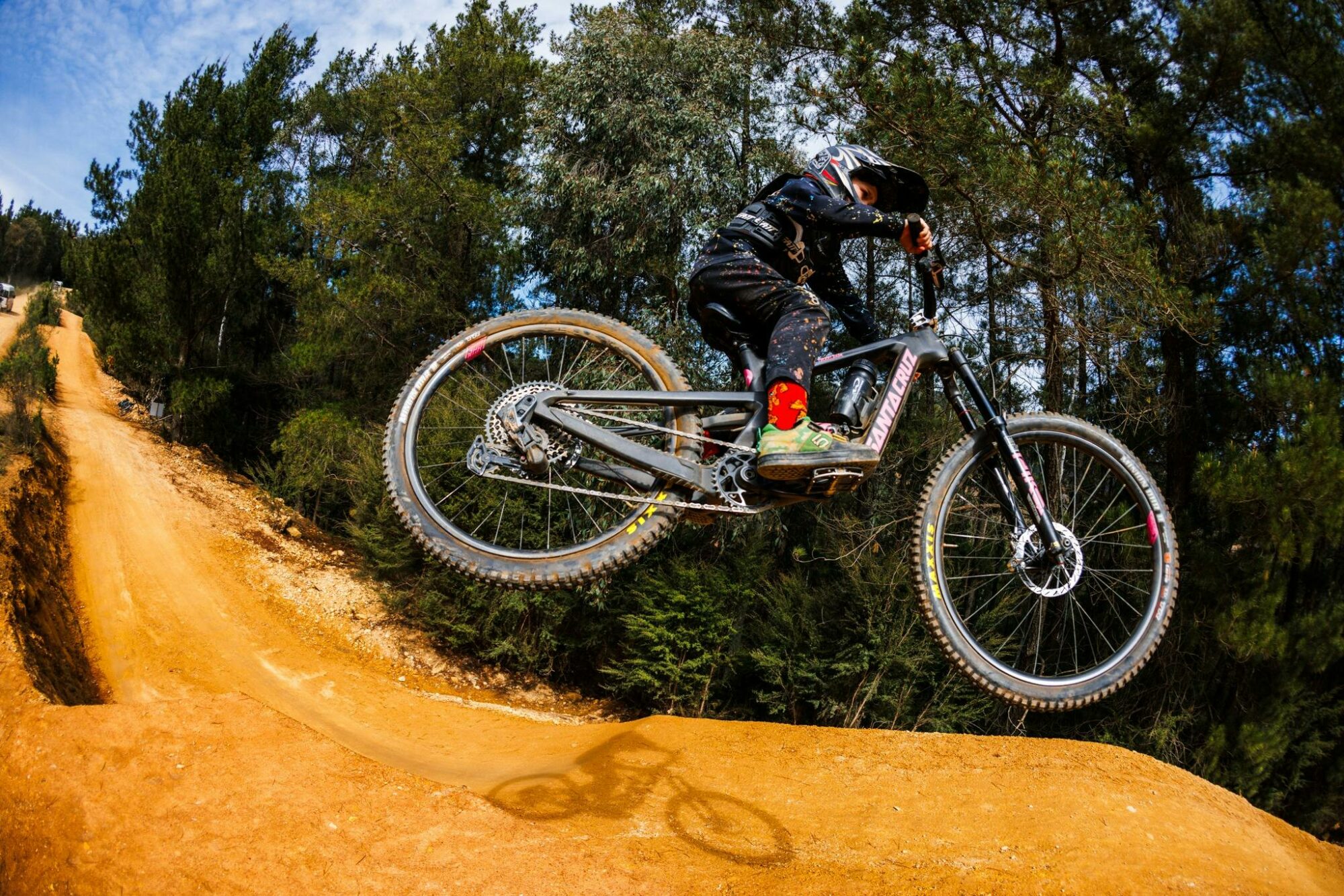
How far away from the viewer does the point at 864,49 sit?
421 inches

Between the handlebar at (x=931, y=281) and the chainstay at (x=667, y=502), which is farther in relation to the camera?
the handlebar at (x=931, y=281)

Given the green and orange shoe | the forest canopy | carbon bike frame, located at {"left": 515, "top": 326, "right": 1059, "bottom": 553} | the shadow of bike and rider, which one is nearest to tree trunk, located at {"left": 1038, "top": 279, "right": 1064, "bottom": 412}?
the forest canopy

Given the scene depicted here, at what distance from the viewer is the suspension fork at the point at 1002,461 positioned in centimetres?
427

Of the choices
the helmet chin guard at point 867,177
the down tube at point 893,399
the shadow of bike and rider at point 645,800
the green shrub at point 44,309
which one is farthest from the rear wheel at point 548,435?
the green shrub at point 44,309

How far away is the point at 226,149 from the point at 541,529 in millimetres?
17828

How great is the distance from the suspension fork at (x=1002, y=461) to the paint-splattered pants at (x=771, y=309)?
2.55 ft

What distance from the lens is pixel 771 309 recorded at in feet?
14.6

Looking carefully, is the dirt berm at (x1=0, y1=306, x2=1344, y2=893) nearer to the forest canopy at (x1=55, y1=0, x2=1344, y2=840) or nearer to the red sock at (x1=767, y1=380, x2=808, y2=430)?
the forest canopy at (x1=55, y1=0, x2=1344, y2=840)

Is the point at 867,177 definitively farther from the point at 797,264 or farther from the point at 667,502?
the point at 667,502

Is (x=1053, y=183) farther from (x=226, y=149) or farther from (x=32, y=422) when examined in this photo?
(x=226, y=149)

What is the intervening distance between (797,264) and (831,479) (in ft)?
4.16

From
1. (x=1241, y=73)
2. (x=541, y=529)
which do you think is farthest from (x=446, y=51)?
(x=1241, y=73)

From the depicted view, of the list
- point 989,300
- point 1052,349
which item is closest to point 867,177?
point 1052,349

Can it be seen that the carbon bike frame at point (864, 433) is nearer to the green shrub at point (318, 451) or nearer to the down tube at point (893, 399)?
the down tube at point (893, 399)
